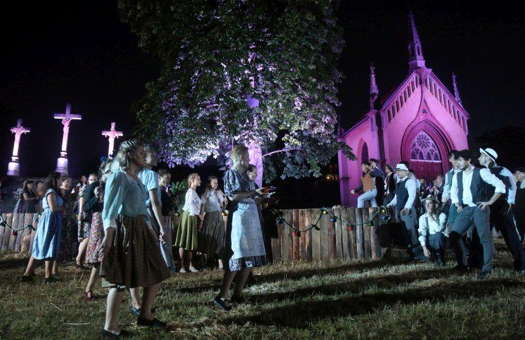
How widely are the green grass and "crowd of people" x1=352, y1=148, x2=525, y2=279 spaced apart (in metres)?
0.43

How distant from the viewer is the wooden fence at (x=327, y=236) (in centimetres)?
802

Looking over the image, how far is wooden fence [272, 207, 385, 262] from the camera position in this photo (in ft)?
26.3

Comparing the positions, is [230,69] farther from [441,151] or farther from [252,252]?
[441,151]

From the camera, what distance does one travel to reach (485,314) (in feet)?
11.1

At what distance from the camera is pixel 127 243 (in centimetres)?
311

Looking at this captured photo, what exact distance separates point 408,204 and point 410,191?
255mm

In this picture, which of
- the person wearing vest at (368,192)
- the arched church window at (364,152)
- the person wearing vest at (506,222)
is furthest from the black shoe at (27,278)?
the arched church window at (364,152)

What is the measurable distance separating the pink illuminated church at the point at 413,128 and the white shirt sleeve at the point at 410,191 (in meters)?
19.4

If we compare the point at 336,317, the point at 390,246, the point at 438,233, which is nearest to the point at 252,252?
the point at 336,317

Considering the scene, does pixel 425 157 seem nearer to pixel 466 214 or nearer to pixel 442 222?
pixel 442 222

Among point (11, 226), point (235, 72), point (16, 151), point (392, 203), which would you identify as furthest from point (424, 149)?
point (16, 151)

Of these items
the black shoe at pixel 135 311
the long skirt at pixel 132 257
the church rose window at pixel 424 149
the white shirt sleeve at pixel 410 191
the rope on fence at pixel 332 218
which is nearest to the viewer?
the long skirt at pixel 132 257

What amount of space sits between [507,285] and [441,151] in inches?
1032

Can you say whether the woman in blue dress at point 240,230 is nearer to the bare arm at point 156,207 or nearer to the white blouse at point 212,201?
the bare arm at point 156,207
